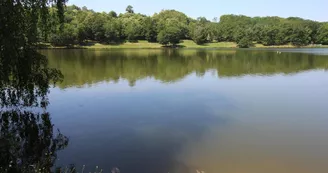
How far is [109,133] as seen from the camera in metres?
15.0

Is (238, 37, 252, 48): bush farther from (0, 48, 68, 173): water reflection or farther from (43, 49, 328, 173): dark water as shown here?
(0, 48, 68, 173): water reflection

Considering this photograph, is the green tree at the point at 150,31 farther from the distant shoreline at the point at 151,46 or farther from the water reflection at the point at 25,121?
the water reflection at the point at 25,121

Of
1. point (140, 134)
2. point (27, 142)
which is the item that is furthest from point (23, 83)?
point (140, 134)

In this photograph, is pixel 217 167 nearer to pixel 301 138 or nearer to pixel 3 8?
pixel 301 138

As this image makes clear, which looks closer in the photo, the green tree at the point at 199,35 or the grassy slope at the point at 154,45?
the grassy slope at the point at 154,45

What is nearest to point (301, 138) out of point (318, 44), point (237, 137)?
point (237, 137)

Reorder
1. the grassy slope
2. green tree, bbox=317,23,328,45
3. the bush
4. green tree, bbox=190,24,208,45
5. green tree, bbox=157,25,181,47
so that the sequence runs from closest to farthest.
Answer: the grassy slope → green tree, bbox=157,25,181,47 → the bush → green tree, bbox=190,24,208,45 → green tree, bbox=317,23,328,45

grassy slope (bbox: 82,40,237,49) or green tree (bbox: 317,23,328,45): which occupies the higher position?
green tree (bbox: 317,23,328,45)

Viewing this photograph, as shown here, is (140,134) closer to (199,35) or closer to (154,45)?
(154,45)

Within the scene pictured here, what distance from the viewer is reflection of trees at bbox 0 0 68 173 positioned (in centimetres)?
1064

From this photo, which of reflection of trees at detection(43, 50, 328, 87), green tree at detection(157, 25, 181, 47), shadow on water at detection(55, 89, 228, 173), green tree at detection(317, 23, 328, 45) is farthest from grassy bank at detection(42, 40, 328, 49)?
shadow on water at detection(55, 89, 228, 173)

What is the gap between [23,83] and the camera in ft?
44.1

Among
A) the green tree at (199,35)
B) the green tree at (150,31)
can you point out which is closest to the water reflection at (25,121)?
the green tree at (150,31)

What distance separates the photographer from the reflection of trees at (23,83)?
10.6 m
